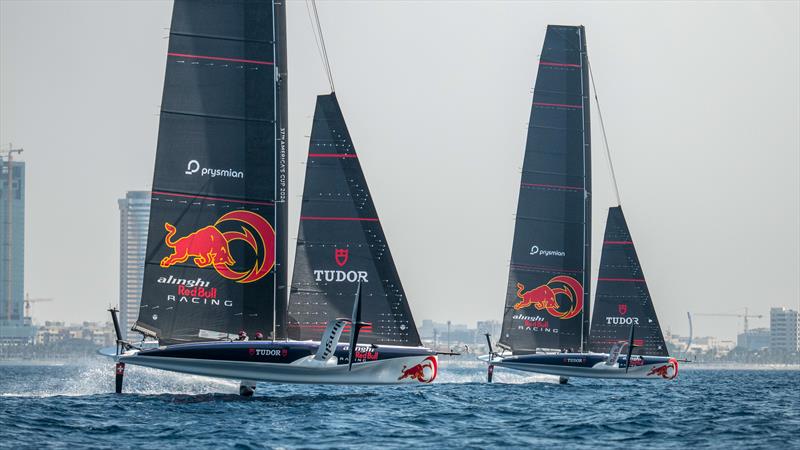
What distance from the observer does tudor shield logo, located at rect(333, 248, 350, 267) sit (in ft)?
131

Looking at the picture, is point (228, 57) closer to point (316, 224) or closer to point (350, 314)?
point (316, 224)

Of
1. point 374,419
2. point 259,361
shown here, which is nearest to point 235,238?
point 259,361

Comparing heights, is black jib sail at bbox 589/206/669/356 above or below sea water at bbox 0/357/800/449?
above

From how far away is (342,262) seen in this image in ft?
131

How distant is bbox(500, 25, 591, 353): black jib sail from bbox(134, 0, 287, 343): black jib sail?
786 inches

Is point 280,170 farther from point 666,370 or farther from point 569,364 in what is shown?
point 666,370

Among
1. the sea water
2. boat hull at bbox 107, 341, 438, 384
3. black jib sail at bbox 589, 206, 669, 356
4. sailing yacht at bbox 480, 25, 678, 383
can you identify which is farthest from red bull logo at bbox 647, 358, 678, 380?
boat hull at bbox 107, 341, 438, 384

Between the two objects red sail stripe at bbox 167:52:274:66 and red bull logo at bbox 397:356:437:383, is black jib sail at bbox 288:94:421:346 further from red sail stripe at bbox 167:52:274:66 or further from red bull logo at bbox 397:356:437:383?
red sail stripe at bbox 167:52:274:66

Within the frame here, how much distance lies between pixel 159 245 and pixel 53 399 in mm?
6671

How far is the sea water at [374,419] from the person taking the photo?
29691 millimetres

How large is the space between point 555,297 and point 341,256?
63.3ft

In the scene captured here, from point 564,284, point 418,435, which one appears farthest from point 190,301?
point 564,284

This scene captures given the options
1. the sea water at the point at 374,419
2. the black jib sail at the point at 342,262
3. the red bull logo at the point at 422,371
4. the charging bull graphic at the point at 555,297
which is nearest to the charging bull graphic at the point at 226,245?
the black jib sail at the point at 342,262

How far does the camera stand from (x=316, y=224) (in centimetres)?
4025
